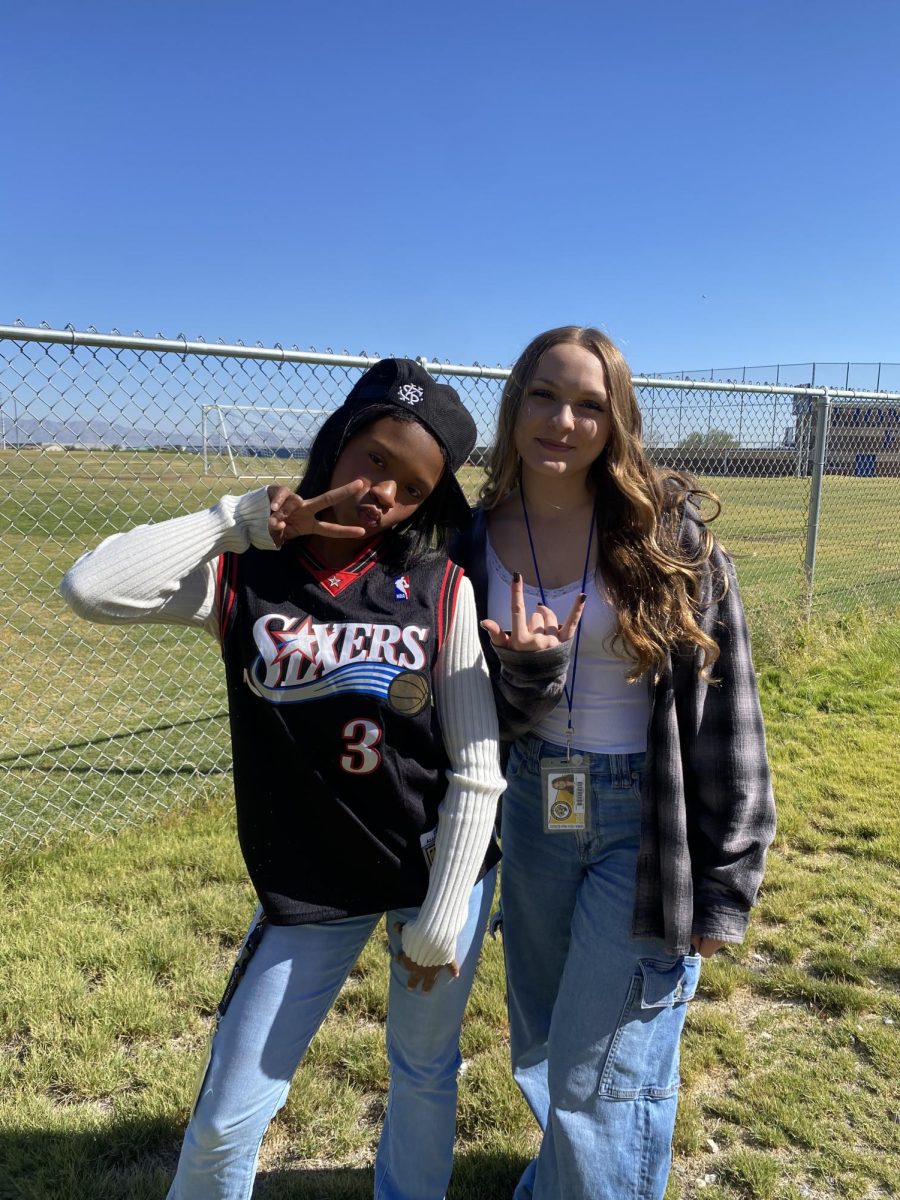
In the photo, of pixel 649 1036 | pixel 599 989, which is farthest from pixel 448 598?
pixel 649 1036

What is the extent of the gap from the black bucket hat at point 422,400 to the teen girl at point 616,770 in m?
0.26

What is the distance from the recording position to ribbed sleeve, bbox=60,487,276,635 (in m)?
1.44

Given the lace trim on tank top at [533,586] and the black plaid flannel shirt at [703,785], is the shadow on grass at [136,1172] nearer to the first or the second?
the black plaid flannel shirt at [703,785]

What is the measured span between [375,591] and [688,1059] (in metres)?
1.87

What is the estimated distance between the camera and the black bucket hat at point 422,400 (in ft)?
5.29

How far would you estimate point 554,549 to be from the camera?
1976 millimetres

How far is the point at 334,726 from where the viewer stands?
1.54 m

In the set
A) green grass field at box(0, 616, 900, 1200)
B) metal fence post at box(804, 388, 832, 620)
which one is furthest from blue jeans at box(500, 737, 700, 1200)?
metal fence post at box(804, 388, 832, 620)

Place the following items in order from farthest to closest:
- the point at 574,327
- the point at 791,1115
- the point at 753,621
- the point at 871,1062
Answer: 1. the point at 753,621
2. the point at 871,1062
3. the point at 791,1115
4. the point at 574,327

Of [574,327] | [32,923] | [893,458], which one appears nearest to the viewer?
[574,327]

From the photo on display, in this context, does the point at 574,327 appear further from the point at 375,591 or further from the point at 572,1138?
the point at 572,1138

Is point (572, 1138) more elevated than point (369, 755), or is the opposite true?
point (369, 755)

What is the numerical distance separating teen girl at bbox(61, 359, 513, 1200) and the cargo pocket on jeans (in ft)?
1.07

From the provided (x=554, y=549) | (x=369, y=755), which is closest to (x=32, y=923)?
(x=369, y=755)
